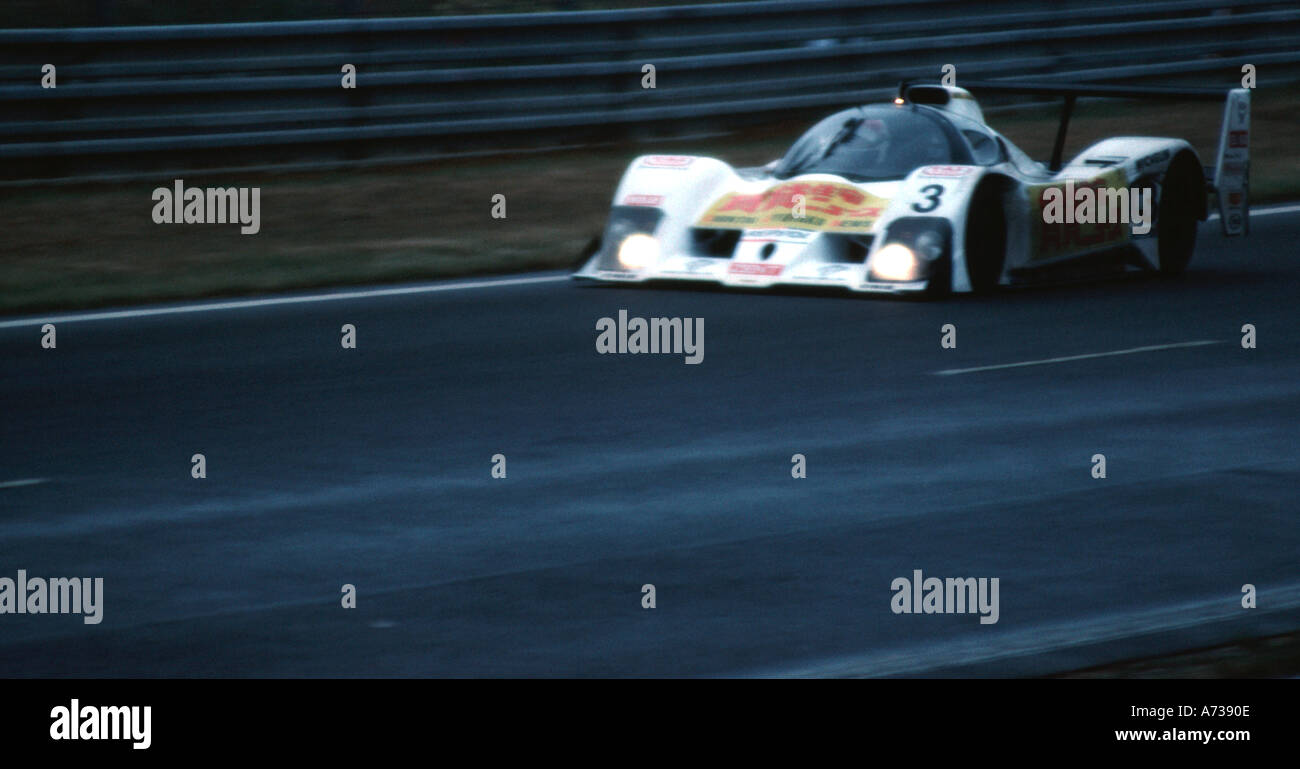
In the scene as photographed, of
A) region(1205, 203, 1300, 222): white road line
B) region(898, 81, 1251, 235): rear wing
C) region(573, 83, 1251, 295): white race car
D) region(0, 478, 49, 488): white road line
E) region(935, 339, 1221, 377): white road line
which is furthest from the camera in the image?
region(1205, 203, 1300, 222): white road line

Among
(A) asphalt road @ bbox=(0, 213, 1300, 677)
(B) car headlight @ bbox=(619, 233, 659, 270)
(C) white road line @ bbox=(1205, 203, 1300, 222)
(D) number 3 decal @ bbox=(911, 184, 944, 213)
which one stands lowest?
(A) asphalt road @ bbox=(0, 213, 1300, 677)

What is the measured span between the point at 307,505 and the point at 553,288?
18.6ft

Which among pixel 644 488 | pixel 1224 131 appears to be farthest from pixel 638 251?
pixel 644 488

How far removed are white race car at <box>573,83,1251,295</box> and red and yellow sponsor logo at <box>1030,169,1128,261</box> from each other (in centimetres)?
1

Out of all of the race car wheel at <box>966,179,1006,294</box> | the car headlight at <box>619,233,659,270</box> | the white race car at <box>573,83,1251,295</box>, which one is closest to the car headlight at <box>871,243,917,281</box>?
the white race car at <box>573,83,1251,295</box>

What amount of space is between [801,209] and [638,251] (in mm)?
1053

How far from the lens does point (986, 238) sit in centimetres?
1198

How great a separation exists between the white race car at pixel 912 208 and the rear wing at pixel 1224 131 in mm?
20

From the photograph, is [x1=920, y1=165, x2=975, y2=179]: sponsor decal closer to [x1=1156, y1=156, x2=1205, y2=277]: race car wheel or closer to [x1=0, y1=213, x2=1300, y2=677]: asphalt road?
[x1=0, y1=213, x2=1300, y2=677]: asphalt road

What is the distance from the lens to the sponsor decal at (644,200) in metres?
12.2

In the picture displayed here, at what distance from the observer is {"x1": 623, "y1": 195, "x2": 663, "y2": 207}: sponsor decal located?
12.2 m

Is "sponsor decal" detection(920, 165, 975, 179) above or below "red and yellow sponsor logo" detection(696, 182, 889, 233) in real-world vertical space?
above

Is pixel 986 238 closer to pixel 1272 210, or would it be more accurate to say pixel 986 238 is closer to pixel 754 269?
pixel 754 269
